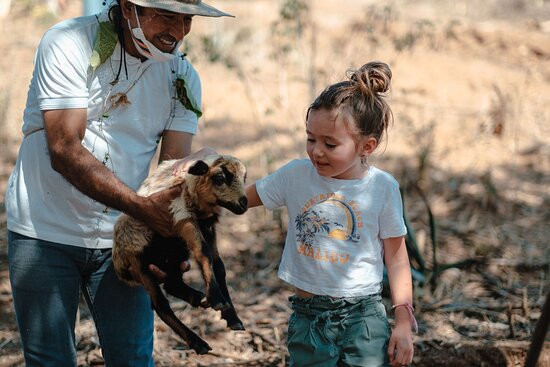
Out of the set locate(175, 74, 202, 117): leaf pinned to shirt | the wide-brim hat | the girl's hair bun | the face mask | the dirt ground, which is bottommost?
the dirt ground

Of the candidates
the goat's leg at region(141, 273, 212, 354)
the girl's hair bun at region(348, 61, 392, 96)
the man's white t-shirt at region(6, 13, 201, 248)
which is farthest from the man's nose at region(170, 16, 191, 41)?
the goat's leg at region(141, 273, 212, 354)

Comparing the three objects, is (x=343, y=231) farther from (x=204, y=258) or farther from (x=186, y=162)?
(x=186, y=162)

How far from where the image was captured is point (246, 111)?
33.6ft

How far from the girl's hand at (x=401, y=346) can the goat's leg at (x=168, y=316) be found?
76cm

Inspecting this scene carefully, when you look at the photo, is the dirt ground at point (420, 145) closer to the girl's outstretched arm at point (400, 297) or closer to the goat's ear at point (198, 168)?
the girl's outstretched arm at point (400, 297)

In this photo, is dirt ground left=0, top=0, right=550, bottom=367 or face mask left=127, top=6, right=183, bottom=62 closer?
face mask left=127, top=6, right=183, bottom=62

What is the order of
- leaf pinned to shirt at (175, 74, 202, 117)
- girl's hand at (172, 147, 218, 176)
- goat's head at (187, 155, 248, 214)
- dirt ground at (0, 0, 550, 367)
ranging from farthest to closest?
dirt ground at (0, 0, 550, 367) → leaf pinned to shirt at (175, 74, 202, 117) → girl's hand at (172, 147, 218, 176) → goat's head at (187, 155, 248, 214)

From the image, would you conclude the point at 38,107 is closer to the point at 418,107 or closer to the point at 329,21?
the point at 418,107

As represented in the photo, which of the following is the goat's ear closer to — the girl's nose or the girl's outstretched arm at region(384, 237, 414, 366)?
the girl's nose

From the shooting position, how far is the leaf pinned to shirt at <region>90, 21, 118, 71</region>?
3.07 metres

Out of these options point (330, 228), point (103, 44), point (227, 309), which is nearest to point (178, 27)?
point (103, 44)

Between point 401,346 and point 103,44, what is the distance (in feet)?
5.65

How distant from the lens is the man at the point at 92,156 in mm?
2984

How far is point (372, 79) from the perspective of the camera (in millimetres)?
2982
